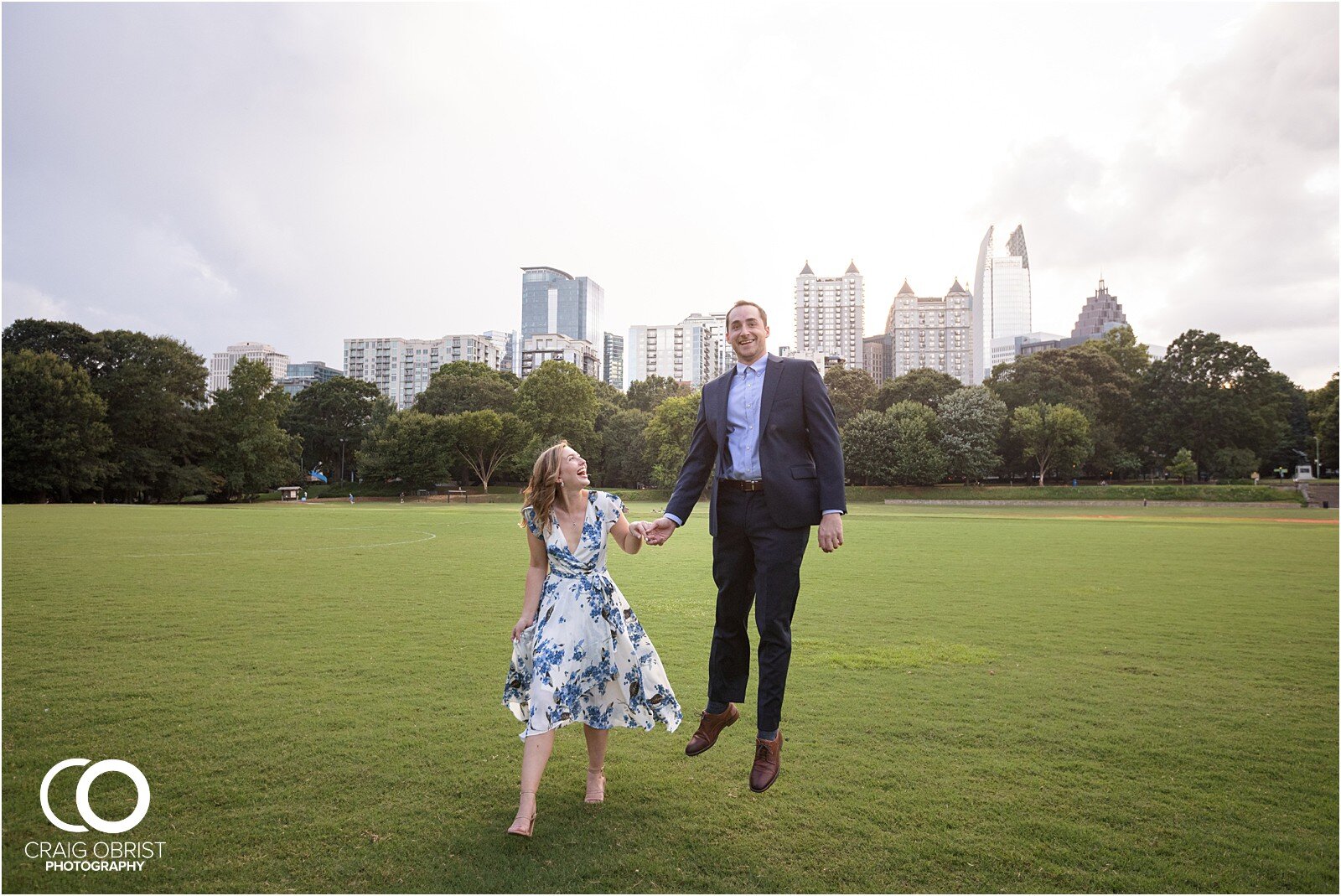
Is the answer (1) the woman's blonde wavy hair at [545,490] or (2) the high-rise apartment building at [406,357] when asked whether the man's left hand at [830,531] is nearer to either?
(1) the woman's blonde wavy hair at [545,490]

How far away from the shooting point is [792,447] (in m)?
4.46

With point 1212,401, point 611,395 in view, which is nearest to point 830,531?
point 1212,401

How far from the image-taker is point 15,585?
1190cm

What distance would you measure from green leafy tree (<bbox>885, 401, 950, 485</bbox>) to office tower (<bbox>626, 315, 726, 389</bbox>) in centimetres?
10501

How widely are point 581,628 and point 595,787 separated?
0.86m

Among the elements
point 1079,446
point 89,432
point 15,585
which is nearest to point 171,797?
point 15,585

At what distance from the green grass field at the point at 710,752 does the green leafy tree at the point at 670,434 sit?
4959cm

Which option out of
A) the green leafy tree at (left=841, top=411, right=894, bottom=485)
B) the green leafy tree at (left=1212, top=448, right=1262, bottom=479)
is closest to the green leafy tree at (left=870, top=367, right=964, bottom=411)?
the green leafy tree at (left=841, top=411, right=894, bottom=485)

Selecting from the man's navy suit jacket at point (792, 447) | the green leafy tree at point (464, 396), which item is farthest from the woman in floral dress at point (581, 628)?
the green leafy tree at point (464, 396)

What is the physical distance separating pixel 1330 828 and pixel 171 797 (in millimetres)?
5877

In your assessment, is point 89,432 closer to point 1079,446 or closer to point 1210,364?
point 1079,446

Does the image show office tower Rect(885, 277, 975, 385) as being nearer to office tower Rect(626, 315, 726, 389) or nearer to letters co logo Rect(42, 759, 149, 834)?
office tower Rect(626, 315, 726, 389)

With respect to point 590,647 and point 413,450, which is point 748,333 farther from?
point 413,450

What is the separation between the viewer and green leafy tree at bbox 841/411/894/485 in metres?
60.2
